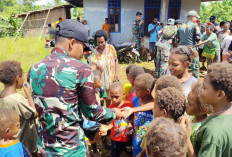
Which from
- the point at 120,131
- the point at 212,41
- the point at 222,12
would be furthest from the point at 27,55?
the point at 222,12

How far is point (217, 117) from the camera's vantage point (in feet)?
4.44

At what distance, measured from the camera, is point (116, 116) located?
1.96 meters

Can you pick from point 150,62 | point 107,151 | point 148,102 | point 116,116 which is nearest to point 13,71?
point 116,116

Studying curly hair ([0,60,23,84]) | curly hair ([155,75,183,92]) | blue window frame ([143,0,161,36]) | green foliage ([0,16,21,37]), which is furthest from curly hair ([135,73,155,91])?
green foliage ([0,16,21,37])

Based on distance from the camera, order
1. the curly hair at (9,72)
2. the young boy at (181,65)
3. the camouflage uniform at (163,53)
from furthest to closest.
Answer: the camouflage uniform at (163,53), the young boy at (181,65), the curly hair at (9,72)

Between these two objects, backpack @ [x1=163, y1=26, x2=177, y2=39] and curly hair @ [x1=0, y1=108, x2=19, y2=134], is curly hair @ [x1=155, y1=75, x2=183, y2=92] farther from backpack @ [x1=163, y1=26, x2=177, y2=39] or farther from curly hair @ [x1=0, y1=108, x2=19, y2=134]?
backpack @ [x1=163, y1=26, x2=177, y2=39]

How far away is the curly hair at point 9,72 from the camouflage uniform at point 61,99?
965mm

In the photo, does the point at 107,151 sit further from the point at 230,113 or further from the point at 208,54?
the point at 208,54

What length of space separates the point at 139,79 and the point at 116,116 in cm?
61

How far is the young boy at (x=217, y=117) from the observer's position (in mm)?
1235

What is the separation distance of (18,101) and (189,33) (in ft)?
17.8

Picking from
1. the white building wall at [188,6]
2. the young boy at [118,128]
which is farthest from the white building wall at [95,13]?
the young boy at [118,128]

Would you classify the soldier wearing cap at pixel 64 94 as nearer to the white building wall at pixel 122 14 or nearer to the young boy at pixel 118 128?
the young boy at pixel 118 128

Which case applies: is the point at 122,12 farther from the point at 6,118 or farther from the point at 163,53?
the point at 6,118
